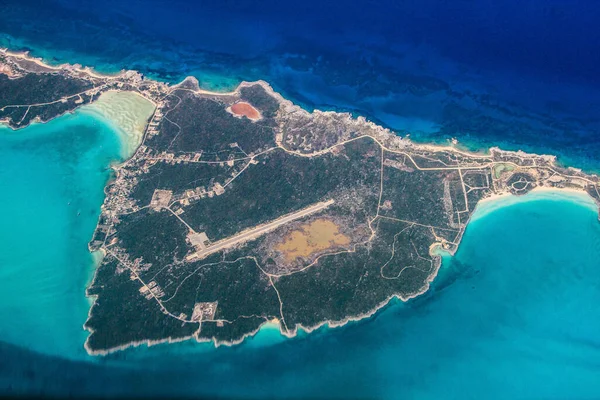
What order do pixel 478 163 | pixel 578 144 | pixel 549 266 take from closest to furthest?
pixel 549 266, pixel 478 163, pixel 578 144

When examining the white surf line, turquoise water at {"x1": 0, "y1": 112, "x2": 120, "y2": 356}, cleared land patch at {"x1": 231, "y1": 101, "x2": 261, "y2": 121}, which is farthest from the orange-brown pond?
the white surf line

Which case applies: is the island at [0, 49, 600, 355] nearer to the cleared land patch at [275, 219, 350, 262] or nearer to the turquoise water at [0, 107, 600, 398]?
the cleared land patch at [275, 219, 350, 262]

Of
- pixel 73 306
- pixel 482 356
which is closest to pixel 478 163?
pixel 482 356

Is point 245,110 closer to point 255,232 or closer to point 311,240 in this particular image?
point 255,232

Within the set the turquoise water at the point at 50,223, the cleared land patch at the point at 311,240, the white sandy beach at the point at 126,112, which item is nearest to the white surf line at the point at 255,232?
the cleared land patch at the point at 311,240

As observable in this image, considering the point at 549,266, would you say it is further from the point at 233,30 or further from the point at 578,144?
the point at 233,30

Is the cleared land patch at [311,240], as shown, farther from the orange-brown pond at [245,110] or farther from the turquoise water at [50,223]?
the turquoise water at [50,223]
